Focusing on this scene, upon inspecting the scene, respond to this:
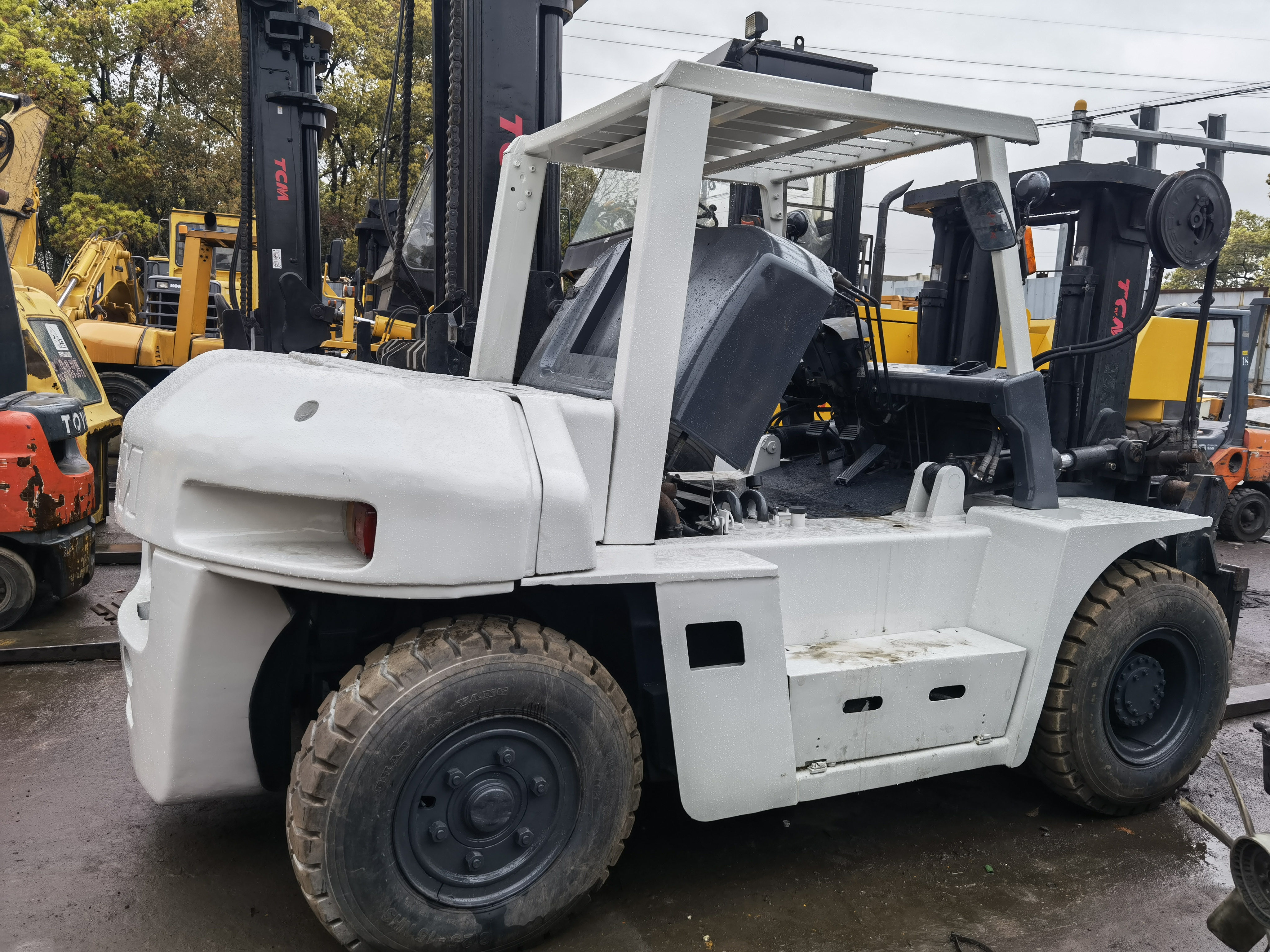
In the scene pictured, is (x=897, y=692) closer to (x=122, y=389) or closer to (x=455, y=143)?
(x=455, y=143)

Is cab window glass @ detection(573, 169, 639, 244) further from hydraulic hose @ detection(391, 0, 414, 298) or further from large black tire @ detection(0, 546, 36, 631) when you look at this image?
large black tire @ detection(0, 546, 36, 631)

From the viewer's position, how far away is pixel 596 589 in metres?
3.01

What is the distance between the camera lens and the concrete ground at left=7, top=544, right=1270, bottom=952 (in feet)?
9.43

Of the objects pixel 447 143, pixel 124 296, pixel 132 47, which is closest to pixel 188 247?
pixel 124 296

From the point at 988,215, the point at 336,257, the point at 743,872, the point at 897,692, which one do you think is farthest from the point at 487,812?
the point at 336,257

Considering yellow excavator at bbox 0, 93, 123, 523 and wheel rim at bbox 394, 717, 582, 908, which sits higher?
yellow excavator at bbox 0, 93, 123, 523

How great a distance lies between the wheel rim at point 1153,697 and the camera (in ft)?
12.2

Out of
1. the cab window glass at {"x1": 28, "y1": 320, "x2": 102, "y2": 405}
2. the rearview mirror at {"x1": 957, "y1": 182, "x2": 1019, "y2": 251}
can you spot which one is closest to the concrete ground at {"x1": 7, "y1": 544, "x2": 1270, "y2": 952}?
the rearview mirror at {"x1": 957, "y1": 182, "x2": 1019, "y2": 251}

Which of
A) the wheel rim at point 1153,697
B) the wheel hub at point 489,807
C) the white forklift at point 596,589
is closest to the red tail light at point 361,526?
the white forklift at point 596,589

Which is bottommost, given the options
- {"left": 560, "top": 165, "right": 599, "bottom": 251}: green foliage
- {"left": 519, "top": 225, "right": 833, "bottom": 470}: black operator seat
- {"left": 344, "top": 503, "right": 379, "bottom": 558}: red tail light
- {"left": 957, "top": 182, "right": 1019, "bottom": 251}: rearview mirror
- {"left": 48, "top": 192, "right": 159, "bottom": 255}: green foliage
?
{"left": 344, "top": 503, "right": 379, "bottom": 558}: red tail light

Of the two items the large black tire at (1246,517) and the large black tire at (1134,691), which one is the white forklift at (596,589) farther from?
the large black tire at (1246,517)

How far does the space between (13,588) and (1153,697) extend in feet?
18.6

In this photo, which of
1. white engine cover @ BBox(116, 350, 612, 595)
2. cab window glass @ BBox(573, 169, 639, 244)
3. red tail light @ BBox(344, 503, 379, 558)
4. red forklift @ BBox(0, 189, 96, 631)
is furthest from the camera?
red forklift @ BBox(0, 189, 96, 631)

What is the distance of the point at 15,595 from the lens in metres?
5.59
